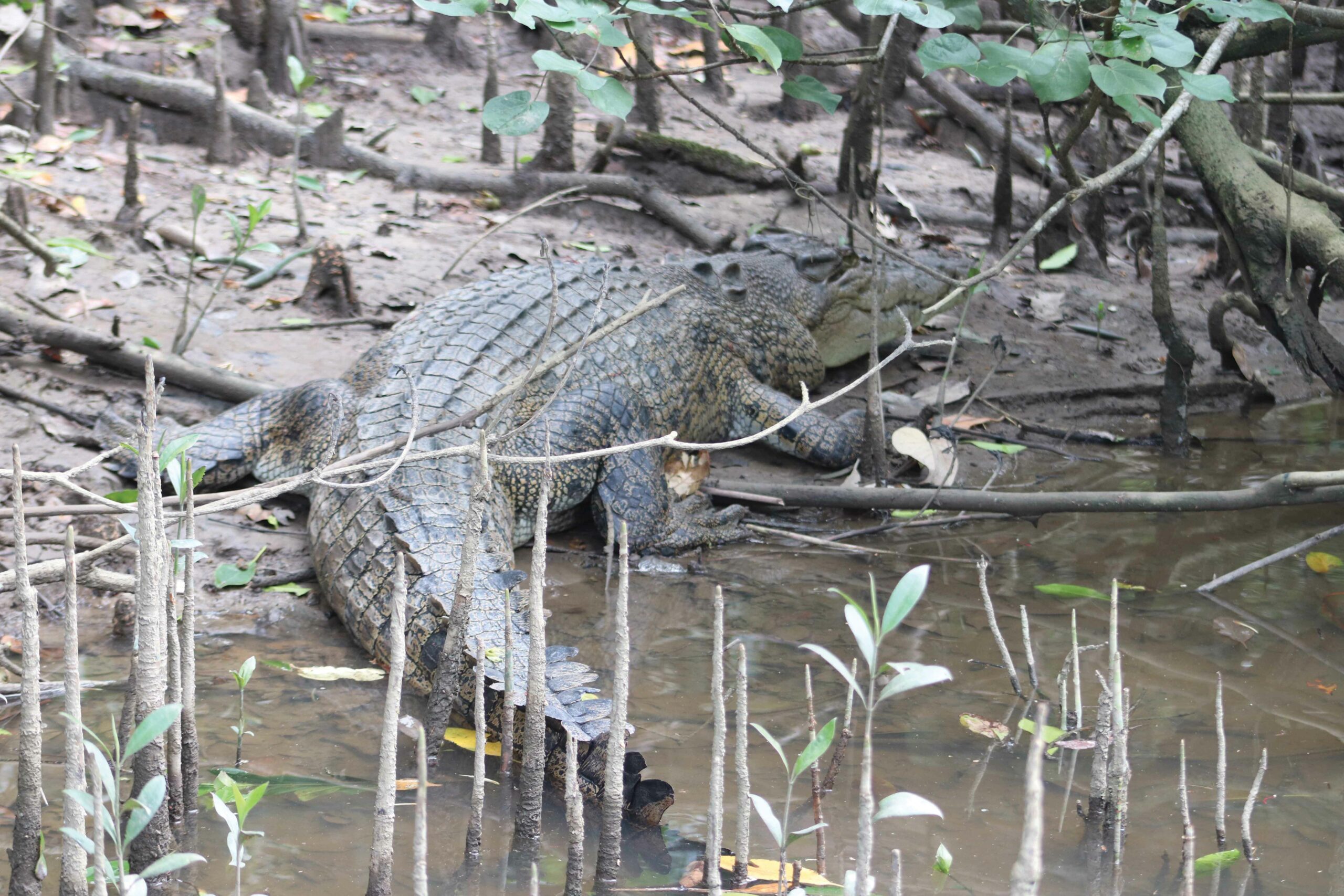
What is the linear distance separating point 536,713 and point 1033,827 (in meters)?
1.00

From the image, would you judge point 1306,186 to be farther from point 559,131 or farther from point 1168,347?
point 559,131

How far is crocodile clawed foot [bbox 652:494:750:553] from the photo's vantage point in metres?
3.81

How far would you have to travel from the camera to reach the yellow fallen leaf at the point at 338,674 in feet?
9.29

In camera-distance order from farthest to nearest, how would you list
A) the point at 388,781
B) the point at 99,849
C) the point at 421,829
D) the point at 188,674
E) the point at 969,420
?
the point at 969,420
the point at 188,674
the point at 388,781
the point at 421,829
the point at 99,849

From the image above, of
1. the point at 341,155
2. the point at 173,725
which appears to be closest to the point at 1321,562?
the point at 173,725

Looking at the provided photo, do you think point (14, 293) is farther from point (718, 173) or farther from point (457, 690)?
point (718, 173)

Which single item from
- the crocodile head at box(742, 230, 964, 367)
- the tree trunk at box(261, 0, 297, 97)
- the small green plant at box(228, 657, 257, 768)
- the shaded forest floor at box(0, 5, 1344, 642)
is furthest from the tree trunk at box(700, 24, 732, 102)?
the small green plant at box(228, 657, 257, 768)

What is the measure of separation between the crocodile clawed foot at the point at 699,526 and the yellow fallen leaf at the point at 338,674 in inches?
46.7

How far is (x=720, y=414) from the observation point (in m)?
4.77

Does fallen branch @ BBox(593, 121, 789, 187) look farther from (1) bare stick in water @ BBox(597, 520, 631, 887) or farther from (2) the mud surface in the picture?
(1) bare stick in water @ BBox(597, 520, 631, 887)

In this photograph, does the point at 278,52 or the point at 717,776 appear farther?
the point at 278,52

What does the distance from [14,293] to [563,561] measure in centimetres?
216

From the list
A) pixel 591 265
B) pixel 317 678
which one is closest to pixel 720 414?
pixel 591 265

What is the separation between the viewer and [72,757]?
5.40ft
